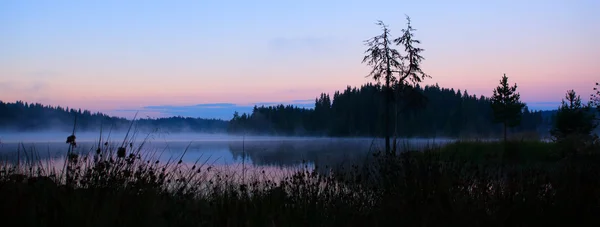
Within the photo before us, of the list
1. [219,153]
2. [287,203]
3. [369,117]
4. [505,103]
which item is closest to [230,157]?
[219,153]

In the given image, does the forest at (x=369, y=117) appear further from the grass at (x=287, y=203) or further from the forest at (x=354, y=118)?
the grass at (x=287, y=203)

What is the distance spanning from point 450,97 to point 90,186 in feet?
393

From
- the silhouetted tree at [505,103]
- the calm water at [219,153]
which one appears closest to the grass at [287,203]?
the calm water at [219,153]

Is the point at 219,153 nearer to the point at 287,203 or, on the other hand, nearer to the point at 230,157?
the point at 230,157

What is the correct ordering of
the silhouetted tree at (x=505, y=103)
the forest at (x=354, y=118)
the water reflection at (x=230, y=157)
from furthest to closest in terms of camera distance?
the forest at (x=354, y=118) → the silhouetted tree at (x=505, y=103) → the water reflection at (x=230, y=157)

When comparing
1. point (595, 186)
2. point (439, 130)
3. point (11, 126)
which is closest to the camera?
point (595, 186)

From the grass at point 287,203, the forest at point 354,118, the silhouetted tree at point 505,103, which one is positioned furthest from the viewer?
the forest at point 354,118

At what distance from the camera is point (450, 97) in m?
118

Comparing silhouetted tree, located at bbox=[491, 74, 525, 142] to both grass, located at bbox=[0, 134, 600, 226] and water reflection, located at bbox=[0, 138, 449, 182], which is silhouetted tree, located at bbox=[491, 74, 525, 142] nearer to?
water reflection, located at bbox=[0, 138, 449, 182]

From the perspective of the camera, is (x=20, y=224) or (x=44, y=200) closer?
(x=20, y=224)

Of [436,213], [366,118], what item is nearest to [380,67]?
[436,213]

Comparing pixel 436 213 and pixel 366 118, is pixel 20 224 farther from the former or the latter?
pixel 366 118

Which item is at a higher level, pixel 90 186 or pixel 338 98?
pixel 338 98

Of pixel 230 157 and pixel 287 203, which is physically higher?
pixel 287 203
